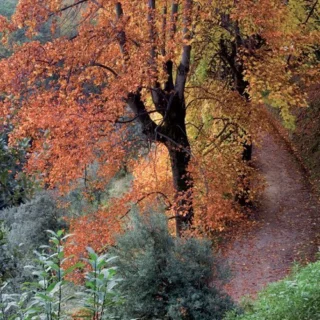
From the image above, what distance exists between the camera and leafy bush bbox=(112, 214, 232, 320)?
7559mm

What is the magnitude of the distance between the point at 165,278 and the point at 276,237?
6.53m

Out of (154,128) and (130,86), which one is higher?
(130,86)

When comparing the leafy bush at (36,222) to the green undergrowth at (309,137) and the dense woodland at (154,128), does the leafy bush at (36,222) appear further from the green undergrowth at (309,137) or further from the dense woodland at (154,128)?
the green undergrowth at (309,137)

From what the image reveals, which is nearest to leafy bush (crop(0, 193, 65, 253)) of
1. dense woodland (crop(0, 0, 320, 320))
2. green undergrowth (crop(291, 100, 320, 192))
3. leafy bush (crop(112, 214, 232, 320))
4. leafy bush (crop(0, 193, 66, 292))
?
leafy bush (crop(0, 193, 66, 292))

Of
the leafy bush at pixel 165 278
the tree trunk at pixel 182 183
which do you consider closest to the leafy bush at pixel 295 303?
the leafy bush at pixel 165 278

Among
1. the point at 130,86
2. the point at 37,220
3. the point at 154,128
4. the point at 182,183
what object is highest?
the point at 37,220

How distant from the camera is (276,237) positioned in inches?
524

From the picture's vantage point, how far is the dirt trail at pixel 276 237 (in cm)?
1143

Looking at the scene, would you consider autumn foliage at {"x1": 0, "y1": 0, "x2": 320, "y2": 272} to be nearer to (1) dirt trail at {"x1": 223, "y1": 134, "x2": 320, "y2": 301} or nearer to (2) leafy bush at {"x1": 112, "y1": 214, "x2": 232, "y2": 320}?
(2) leafy bush at {"x1": 112, "y1": 214, "x2": 232, "y2": 320}

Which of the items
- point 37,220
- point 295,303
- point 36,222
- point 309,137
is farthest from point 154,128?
point 309,137

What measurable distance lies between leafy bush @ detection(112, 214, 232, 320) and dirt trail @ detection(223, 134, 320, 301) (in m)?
1.48

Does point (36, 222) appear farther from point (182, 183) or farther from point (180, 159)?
point (180, 159)

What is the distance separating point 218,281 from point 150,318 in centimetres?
168

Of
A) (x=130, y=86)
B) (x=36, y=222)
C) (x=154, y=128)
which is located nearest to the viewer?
(x=130, y=86)
